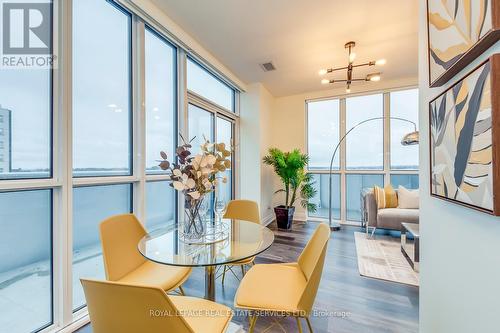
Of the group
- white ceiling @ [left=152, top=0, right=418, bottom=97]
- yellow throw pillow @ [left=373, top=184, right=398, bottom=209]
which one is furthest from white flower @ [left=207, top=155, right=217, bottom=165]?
yellow throw pillow @ [left=373, top=184, right=398, bottom=209]

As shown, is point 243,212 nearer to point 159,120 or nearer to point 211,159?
point 211,159

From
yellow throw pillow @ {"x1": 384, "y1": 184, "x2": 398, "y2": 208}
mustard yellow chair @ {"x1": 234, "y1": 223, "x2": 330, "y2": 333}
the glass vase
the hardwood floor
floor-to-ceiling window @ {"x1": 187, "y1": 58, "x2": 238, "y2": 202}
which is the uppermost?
floor-to-ceiling window @ {"x1": 187, "y1": 58, "x2": 238, "y2": 202}

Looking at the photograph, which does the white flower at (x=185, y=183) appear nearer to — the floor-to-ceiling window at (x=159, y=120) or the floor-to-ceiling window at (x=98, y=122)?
the floor-to-ceiling window at (x=98, y=122)

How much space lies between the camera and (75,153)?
1858mm

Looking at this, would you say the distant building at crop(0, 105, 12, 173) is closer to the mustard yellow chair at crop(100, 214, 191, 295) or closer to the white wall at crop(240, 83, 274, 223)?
the mustard yellow chair at crop(100, 214, 191, 295)

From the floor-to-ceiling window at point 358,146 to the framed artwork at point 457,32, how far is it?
3.56 m

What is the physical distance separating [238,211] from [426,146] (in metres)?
1.92

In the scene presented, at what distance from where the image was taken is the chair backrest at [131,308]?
78cm

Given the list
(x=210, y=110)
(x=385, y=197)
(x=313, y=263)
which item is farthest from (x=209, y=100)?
(x=385, y=197)

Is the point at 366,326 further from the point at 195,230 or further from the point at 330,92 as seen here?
the point at 330,92

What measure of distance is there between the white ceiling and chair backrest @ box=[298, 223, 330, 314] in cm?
240

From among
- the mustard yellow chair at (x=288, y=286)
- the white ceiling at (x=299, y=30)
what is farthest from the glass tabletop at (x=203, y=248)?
the white ceiling at (x=299, y=30)

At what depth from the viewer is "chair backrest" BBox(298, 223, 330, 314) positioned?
124 centimetres

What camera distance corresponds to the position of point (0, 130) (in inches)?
57.5
